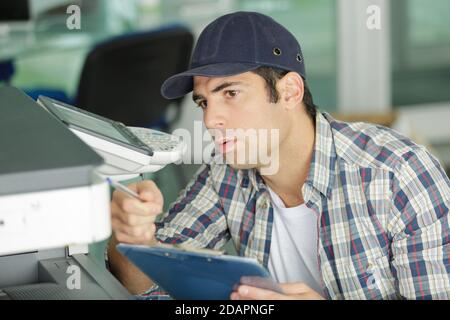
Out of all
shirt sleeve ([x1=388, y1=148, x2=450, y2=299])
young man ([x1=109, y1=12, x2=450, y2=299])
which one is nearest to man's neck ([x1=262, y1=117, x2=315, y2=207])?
young man ([x1=109, y1=12, x2=450, y2=299])

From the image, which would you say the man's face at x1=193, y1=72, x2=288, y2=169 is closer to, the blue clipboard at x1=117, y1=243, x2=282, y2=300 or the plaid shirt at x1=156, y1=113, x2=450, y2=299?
the plaid shirt at x1=156, y1=113, x2=450, y2=299

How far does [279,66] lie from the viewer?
5.13 ft

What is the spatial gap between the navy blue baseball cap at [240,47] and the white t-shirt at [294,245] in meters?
0.30

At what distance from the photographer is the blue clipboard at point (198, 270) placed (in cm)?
104

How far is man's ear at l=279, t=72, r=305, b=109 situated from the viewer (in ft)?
5.40

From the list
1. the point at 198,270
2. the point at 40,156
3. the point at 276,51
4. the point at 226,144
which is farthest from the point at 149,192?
the point at 276,51

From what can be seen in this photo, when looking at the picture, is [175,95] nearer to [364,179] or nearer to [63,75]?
[364,179]

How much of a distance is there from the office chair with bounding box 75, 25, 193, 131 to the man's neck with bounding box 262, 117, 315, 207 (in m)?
1.55

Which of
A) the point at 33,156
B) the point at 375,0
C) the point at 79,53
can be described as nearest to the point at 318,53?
the point at 375,0

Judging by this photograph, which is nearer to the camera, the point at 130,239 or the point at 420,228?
the point at 130,239

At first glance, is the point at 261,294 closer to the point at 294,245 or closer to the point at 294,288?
the point at 294,288

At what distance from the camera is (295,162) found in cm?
171

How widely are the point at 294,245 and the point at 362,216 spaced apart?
21cm

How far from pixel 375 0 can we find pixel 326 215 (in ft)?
9.54
